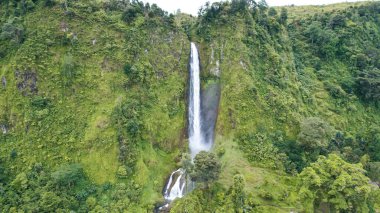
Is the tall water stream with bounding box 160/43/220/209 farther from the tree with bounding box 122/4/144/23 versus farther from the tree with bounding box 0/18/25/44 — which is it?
the tree with bounding box 0/18/25/44

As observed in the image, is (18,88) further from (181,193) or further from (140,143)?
(181,193)

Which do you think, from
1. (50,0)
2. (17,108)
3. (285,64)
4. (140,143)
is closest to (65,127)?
(17,108)

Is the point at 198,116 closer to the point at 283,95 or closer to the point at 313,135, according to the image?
the point at 283,95

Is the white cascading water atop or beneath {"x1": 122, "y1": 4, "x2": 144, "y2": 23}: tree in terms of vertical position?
beneath

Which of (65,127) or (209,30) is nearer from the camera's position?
(65,127)

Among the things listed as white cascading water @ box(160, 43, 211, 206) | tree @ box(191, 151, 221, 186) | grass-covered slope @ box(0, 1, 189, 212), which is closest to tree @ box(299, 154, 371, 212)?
tree @ box(191, 151, 221, 186)

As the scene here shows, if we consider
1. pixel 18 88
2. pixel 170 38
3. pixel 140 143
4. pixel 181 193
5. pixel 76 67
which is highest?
pixel 170 38
